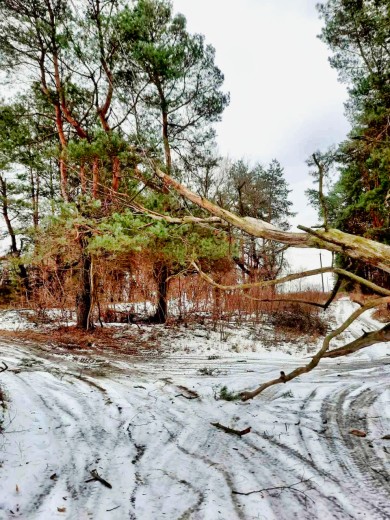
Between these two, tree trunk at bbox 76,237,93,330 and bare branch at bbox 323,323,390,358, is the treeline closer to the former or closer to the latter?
tree trunk at bbox 76,237,93,330

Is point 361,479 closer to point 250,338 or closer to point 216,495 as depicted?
point 216,495

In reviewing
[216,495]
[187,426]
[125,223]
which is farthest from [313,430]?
[125,223]

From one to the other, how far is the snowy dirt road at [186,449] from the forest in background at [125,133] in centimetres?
287

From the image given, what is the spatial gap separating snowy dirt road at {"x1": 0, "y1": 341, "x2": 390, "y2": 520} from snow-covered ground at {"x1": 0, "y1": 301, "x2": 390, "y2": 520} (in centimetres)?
1

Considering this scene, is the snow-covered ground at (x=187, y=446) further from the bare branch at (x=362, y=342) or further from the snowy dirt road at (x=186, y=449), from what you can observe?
the bare branch at (x=362, y=342)

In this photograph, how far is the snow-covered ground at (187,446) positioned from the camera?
210 centimetres

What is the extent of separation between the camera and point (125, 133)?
8516 mm

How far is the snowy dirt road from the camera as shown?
6.86 ft

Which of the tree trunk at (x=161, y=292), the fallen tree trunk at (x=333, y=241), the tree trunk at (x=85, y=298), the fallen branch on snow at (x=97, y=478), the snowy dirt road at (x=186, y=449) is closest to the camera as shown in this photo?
the snowy dirt road at (x=186, y=449)

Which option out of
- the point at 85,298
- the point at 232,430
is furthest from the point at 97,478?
the point at 85,298

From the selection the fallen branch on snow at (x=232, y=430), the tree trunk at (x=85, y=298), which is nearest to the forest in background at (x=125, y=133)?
the tree trunk at (x=85, y=298)

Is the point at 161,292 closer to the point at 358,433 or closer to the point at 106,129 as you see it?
the point at 106,129

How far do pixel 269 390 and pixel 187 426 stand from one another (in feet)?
A: 6.00

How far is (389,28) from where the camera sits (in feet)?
23.6
